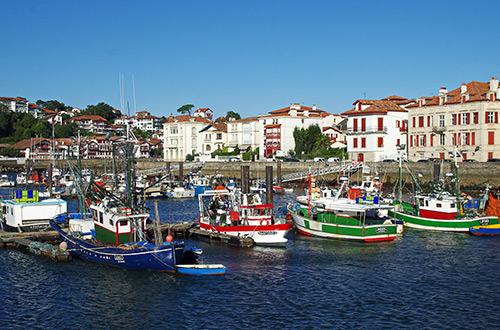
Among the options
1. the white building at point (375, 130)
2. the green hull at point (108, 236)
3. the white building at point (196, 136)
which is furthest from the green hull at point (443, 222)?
the white building at point (196, 136)

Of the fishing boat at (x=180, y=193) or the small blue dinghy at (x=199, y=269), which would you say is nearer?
the small blue dinghy at (x=199, y=269)

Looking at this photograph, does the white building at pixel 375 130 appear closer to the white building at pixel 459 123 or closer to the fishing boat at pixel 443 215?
the white building at pixel 459 123

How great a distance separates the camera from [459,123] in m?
78.1

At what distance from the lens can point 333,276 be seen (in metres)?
30.3

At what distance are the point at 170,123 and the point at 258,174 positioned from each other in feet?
149

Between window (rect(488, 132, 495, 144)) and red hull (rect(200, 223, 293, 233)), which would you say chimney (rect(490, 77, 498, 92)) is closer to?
window (rect(488, 132, 495, 144))

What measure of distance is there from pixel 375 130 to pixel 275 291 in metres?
67.4

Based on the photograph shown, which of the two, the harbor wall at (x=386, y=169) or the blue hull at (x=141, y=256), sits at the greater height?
the harbor wall at (x=386, y=169)

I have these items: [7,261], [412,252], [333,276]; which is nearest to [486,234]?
[412,252]

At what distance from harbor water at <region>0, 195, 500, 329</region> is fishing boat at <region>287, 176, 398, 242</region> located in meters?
2.12

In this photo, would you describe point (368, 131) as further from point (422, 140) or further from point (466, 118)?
point (466, 118)

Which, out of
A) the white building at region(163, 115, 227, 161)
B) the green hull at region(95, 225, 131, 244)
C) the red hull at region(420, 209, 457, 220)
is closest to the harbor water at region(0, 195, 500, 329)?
the green hull at region(95, 225, 131, 244)

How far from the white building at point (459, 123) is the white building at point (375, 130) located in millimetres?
5987

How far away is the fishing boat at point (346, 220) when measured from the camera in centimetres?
3923
